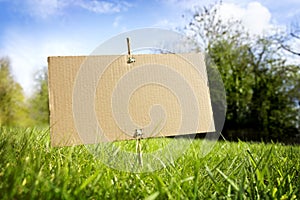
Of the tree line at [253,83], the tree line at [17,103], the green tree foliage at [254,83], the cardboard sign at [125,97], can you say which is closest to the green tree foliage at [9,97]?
the tree line at [17,103]

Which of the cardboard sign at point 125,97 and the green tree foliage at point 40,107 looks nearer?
the cardboard sign at point 125,97

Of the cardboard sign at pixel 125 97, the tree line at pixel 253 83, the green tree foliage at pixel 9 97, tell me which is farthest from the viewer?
the green tree foliage at pixel 9 97

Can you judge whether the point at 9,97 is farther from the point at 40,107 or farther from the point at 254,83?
the point at 254,83

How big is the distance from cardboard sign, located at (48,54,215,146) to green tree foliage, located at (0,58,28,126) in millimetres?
11449

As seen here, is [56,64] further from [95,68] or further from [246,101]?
[246,101]

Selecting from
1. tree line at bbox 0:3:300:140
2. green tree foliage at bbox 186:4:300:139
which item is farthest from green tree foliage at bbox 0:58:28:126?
green tree foliage at bbox 186:4:300:139

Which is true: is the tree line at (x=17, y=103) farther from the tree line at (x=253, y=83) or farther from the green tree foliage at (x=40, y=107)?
the tree line at (x=253, y=83)

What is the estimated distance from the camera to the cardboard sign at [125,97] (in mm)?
A: 969

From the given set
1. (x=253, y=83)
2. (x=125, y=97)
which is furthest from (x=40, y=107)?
(x=125, y=97)

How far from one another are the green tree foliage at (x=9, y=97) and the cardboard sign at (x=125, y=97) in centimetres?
1145

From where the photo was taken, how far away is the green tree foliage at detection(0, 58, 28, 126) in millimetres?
11734

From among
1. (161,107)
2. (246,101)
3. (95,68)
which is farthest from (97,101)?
(246,101)

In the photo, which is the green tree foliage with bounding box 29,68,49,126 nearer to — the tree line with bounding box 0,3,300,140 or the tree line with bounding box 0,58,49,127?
the tree line with bounding box 0,58,49,127

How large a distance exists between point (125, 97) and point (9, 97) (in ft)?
39.4
